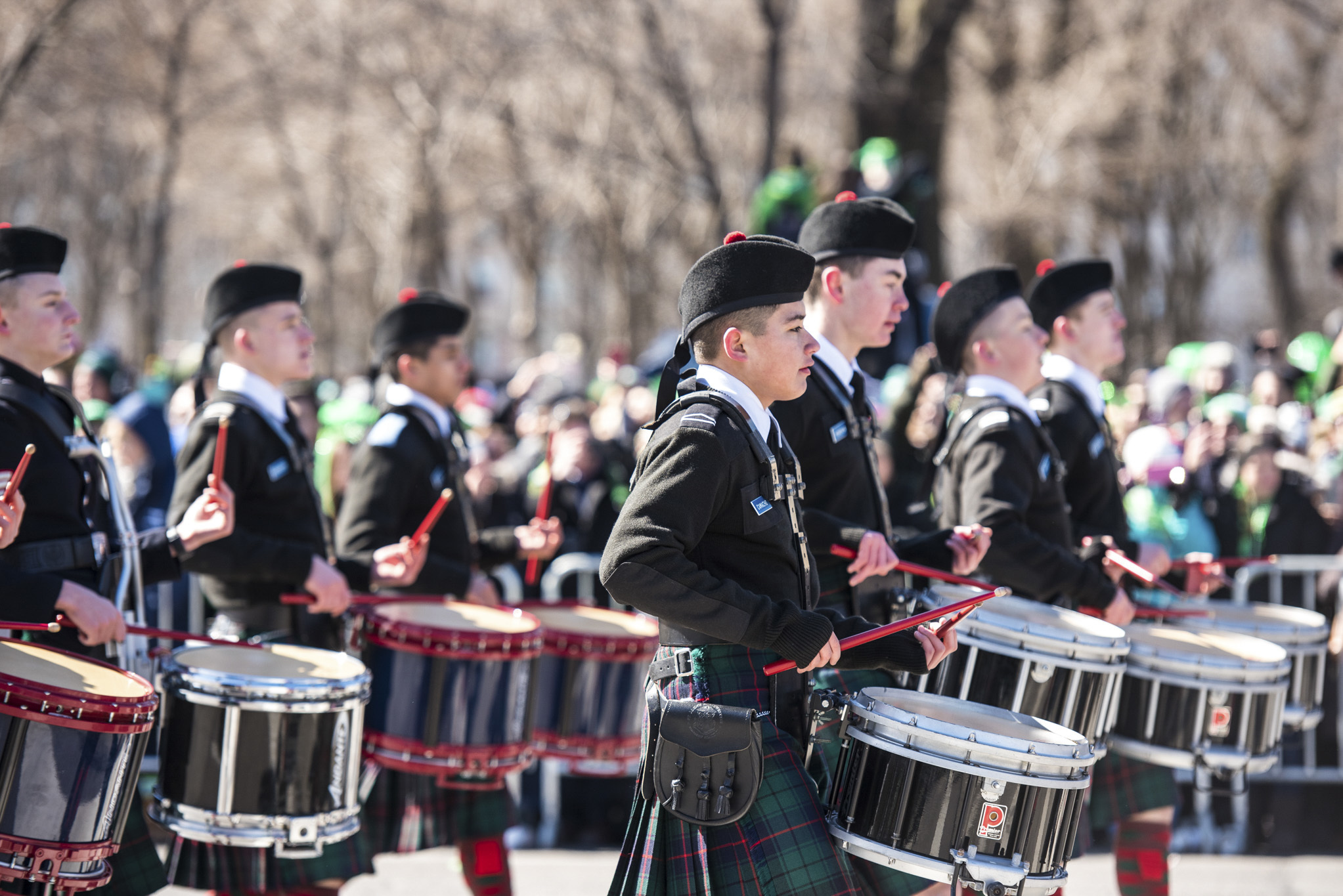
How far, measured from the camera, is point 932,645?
313 centimetres

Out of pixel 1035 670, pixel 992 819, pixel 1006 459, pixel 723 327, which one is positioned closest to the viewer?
pixel 992 819

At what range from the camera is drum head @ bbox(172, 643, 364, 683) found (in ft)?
12.6

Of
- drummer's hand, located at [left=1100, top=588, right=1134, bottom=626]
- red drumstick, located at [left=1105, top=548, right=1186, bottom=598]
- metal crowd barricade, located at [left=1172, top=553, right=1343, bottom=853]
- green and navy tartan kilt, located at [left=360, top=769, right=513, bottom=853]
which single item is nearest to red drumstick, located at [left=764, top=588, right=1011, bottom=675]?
red drumstick, located at [left=1105, top=548, right=1186, bottom=598]

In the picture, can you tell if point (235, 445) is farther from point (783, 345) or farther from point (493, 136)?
point (493, 136)

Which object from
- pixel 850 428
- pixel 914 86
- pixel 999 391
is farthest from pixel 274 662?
pixel 914 86

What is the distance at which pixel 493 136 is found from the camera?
70.1 ft

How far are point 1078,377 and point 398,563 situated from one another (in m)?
2.27

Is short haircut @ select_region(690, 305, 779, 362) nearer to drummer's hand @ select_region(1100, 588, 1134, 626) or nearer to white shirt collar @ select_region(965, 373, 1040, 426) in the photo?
white shirt collar @ select_region(965, 373, 1040, 426)

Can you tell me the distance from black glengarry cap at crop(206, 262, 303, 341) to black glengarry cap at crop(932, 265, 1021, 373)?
204 cm

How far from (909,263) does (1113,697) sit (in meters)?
6.07

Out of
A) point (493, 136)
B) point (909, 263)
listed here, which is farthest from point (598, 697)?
point (493, 136)

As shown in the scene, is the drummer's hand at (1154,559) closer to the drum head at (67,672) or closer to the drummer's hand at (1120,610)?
the drummer's hand at (1120,610)

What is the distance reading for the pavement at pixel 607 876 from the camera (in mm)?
5629

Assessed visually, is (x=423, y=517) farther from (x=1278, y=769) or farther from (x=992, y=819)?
(x=1278, y=769)
